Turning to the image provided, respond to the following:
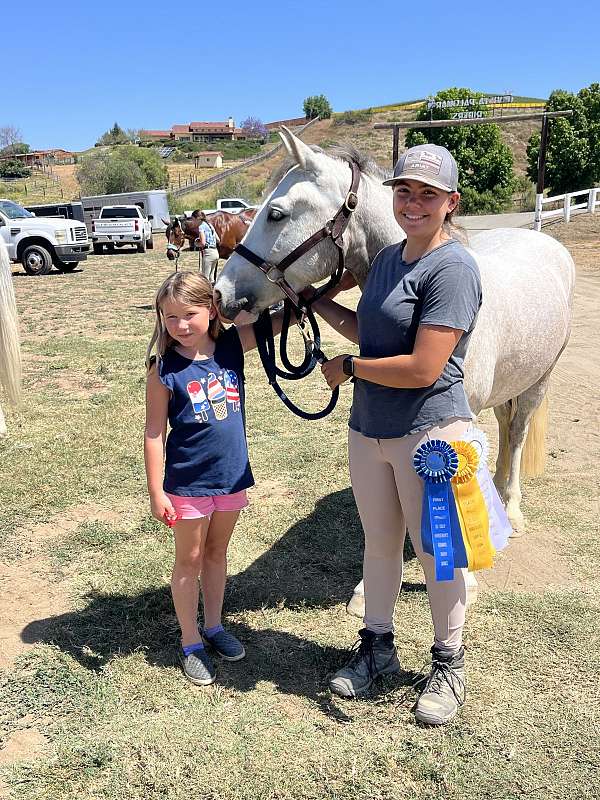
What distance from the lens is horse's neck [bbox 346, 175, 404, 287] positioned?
2.63 metres

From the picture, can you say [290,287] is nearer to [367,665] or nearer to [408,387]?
[408,387]

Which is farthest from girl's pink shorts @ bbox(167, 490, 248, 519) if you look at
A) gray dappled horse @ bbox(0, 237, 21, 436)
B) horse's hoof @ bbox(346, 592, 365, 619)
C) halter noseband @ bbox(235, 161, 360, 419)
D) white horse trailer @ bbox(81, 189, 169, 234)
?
white horse trailer @ bbox(81, 189, 169, 234)

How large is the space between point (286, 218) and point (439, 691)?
1916 mm

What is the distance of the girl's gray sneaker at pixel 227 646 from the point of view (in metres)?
2.75

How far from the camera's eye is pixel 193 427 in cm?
245

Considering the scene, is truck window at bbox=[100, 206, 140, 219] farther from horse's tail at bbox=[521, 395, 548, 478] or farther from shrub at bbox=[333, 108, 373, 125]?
shrub at bbox=[333, 108, 373, 125]

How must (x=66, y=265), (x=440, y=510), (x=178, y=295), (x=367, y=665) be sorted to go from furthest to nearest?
(x=66, y=265), (x=367, y=665), (x=178, y=295), (x=440, y=510)

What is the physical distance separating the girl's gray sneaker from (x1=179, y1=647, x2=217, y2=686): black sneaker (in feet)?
0.30

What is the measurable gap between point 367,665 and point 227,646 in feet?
2.02

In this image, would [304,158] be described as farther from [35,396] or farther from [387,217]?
[35,396]

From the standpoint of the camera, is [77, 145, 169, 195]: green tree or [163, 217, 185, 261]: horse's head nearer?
[163, 217, 185, 261]: horse's head

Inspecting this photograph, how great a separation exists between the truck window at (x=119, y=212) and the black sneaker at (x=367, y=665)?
25.9 metres

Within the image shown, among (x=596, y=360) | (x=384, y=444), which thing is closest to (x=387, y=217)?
(x=384, y=444)

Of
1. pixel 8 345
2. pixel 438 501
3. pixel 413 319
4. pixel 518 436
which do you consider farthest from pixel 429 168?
pixel 8 345
